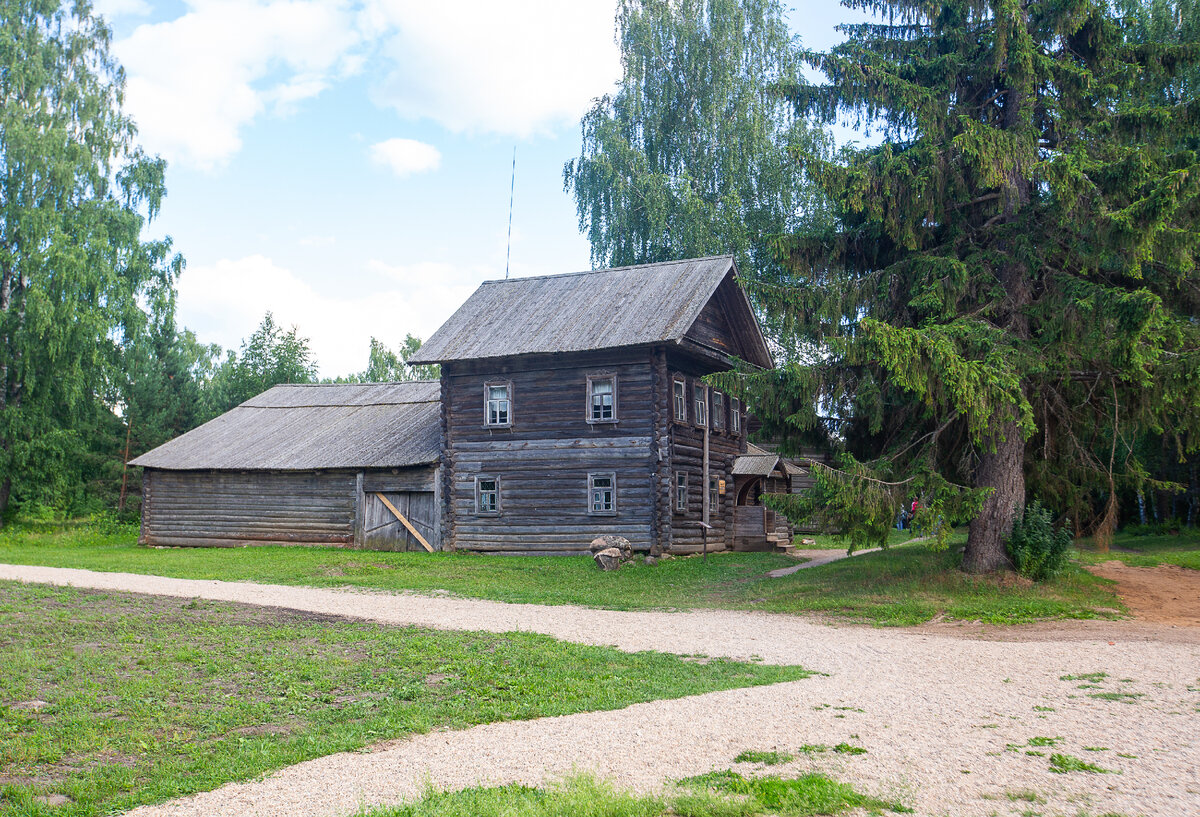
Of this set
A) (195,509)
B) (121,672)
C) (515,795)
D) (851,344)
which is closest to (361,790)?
(515,795)

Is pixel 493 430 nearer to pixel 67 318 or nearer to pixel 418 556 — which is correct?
pixel 418 556

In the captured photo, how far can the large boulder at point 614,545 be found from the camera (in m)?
23.5

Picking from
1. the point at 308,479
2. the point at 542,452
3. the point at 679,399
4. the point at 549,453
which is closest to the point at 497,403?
the point at 542,452

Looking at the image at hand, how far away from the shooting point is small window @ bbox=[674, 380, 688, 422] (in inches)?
1065

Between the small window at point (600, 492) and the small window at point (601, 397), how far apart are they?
170cm

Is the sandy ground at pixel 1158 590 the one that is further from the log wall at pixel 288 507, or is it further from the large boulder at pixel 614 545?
the log wall at pixel 288 507

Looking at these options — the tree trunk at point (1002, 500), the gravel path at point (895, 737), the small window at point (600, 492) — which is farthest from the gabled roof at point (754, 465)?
the gravel path at point (895, 737)

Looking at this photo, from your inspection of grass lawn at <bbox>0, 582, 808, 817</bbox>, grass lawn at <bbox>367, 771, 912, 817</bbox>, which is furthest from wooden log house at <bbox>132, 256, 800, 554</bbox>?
grass lawn at <bbox>367, 771, 912, 817</bbox>

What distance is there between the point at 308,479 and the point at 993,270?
2273 cm

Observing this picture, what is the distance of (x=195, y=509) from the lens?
108 ft

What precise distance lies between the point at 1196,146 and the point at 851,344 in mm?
11732

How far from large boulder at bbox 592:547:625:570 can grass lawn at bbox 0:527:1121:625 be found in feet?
1.01

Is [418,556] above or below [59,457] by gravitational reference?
below

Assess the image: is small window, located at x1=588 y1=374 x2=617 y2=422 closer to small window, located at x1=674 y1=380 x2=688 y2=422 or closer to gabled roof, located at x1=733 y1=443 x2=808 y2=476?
small window, located at x1=674 y1=380 x2=688 y2=422
